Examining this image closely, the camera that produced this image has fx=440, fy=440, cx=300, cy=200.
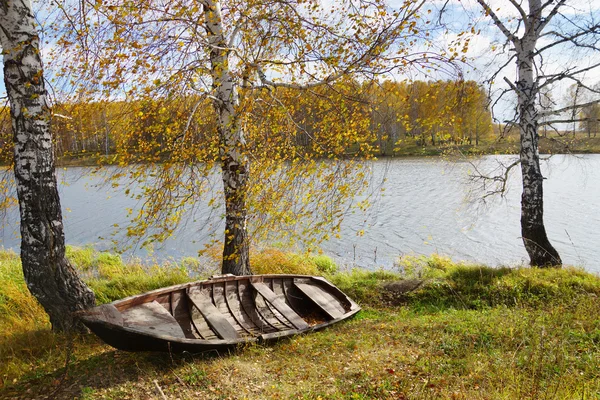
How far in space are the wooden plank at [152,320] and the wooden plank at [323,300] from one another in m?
2.60

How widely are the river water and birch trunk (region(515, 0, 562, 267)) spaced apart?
1.42 m

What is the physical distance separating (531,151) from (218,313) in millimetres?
7455

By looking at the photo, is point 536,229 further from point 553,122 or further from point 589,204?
point 589,204

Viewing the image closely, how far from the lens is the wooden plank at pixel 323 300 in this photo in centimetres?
719

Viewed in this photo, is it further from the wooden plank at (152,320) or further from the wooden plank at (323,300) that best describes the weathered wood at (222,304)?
the wooden plank at (323,300)

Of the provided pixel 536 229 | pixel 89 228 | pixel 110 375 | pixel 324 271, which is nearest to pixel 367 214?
pixel 324 271

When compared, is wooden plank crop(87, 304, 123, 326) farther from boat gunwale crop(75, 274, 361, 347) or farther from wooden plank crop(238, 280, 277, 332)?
wooden plank crop(238, 280, 277, 332)

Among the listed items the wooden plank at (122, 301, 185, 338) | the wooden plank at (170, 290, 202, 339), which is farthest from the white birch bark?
the wooden plank at (122, 301, 185, 338)

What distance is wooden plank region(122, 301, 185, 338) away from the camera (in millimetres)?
5141

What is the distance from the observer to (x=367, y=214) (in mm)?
18609

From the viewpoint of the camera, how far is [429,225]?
55.7 ft

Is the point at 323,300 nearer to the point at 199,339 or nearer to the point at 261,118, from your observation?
the point at 199,339

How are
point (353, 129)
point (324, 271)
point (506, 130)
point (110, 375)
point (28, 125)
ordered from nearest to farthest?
point (110, 375), point (28, 125), point (353, 129), point (506, 130), point (324, 271)

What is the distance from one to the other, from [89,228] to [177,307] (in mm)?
13275
